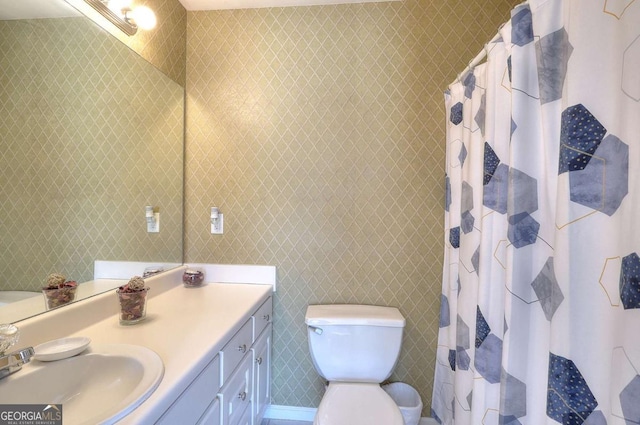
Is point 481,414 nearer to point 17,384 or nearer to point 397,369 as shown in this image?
point 397,369

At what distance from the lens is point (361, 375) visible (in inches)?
57.5

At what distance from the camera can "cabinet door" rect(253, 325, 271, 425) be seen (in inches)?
56.0

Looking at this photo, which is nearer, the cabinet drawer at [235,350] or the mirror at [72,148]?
the mirror at [72,148]

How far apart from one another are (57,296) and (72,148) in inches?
22.5

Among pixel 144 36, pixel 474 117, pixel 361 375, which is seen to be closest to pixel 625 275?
pixel 474 117

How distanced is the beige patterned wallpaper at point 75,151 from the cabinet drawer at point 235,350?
2.19 ft

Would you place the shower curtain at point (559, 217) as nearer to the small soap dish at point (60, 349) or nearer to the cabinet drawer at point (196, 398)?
the cabinet drawer at point (196, 398)

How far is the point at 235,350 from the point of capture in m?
1.15

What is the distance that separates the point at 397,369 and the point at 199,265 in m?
1.39

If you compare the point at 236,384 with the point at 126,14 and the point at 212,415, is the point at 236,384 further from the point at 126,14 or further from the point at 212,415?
the point at 126,14

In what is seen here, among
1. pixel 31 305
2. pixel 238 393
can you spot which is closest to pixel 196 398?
pixel 238 393

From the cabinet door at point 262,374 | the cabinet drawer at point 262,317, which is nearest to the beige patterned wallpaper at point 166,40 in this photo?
the cabinet drawer at point 262,317

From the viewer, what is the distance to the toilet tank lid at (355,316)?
4.75ft

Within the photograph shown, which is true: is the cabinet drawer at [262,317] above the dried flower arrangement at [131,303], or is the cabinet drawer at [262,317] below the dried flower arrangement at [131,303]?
below
